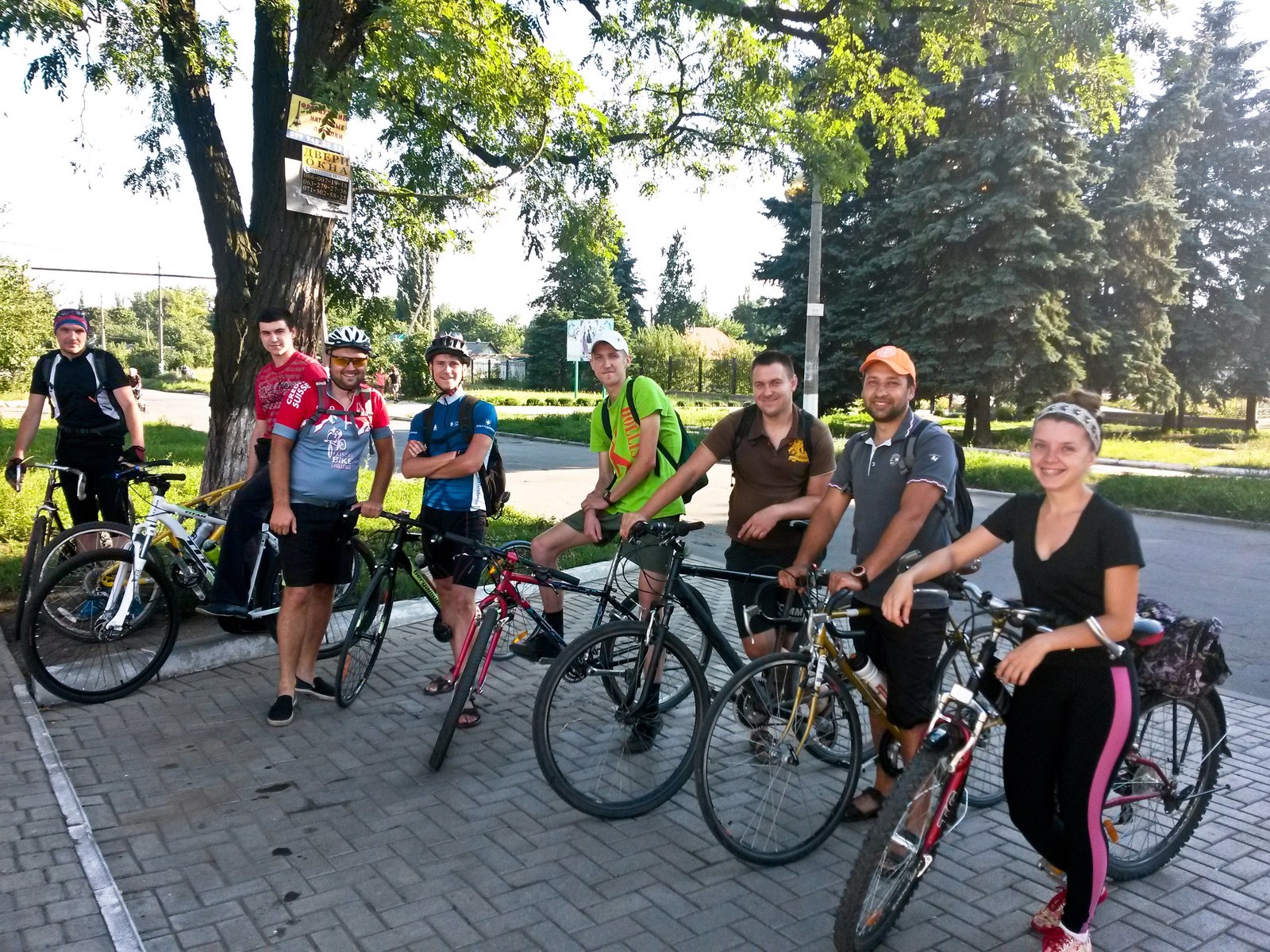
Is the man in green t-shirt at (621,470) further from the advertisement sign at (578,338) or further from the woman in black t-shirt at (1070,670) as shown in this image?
the advertisement sign at (578,338)

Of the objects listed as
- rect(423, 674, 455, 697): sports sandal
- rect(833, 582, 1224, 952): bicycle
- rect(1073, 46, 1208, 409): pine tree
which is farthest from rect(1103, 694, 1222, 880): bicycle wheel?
rect(1073, 46, 1208, 409): pine tree

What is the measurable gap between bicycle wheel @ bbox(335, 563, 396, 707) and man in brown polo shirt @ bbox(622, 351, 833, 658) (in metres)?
1.52

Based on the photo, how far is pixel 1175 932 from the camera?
3.35 meters

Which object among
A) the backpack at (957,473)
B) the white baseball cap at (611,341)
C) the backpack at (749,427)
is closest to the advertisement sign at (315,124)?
the white baseball cap at (611,341)

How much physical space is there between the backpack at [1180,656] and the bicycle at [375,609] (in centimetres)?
295

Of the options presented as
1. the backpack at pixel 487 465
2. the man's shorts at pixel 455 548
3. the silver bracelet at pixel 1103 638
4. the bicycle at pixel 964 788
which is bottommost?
the bicycle at pixel 964 788

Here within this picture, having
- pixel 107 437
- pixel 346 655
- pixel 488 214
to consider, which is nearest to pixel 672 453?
pixel 346 655

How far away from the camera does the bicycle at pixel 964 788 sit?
2984 mm

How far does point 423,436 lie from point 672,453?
132 centimetres

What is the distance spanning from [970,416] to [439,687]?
22.4 m

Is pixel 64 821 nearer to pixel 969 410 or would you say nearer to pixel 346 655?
pixel 346 655

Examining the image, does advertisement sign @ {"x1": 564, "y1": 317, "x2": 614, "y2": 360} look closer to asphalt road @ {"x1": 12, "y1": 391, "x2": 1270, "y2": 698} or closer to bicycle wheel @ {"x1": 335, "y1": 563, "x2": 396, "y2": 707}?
asphalt road @ {"x1": 12, "y1": 391, "x2": 1270, "y2": 698}

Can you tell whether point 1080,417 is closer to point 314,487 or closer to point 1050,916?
point 1050,916

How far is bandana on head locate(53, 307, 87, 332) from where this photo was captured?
20.6 feet
